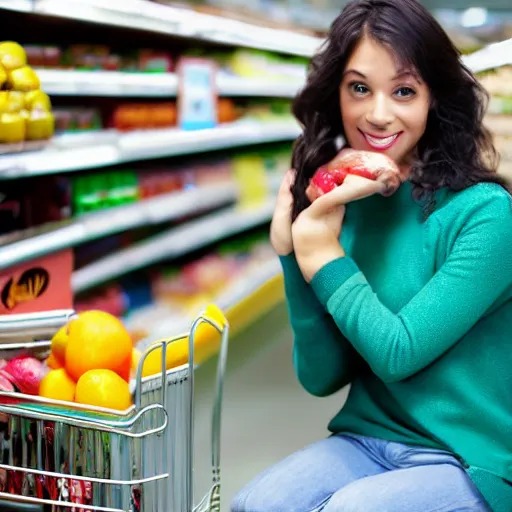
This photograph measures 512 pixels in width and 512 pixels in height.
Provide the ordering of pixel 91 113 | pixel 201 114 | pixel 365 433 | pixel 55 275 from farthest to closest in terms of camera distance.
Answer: pixel 201 114, pixel 91 113, pixel 55 275, pixel 365 433

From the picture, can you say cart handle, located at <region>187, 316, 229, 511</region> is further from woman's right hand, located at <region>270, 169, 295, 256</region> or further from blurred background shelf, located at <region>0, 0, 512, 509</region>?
blurred background shelf, located at <region>0, 0, 512, 509</region>

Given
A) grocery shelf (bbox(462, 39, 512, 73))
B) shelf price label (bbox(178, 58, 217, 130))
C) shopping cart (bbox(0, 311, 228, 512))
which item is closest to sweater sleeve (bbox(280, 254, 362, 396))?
shopping cart (bbox(0, 311, 228, 512))

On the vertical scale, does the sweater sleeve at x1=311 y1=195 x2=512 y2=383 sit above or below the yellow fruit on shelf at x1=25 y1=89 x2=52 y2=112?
below

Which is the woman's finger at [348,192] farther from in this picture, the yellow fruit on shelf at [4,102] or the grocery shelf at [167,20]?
the grocery shelf at [167,20]

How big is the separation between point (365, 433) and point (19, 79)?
1415 mm

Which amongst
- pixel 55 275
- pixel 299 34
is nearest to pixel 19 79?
pixel 55 275

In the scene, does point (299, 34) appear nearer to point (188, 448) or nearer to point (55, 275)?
point (55, 275)

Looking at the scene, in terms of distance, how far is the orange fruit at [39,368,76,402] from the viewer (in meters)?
1.29

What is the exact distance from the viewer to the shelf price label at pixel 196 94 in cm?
404

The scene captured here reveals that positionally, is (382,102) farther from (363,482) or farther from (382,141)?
(363,482)

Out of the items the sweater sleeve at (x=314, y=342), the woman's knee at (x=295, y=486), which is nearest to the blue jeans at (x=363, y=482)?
the woman's knee at (x=295, y=486)

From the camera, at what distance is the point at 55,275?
2574mm

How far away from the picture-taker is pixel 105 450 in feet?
3.70

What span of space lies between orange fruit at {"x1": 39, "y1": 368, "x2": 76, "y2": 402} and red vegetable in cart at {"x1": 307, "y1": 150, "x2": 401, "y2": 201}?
57cm
